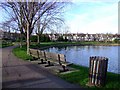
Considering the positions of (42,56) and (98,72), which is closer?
(98,72)

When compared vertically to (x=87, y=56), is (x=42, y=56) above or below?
above

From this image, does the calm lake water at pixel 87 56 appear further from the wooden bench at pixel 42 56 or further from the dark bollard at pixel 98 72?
the dark bollard at pixel 98 72

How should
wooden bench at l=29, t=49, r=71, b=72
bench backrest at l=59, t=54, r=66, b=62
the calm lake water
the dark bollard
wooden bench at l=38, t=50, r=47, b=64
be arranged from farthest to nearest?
the calm lake water < wooden bench at l=38, t=50, r=47, b=64 < wooden bench at l=29, t=49, r=71, b=72 < bench backrest at l=59, t=54, r=66, b=62 < the dark bollard

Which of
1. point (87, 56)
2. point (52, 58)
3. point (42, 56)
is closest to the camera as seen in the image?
point (52, 58)

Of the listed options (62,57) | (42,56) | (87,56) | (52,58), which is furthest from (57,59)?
(87,56)

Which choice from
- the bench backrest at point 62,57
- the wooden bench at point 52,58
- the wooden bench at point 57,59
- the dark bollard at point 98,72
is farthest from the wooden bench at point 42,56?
the dark bollard at point 98,72

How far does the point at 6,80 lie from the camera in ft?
30.2

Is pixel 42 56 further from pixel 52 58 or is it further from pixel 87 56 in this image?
pixel 87 56

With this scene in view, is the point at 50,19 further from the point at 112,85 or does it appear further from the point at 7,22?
the point at 112,85

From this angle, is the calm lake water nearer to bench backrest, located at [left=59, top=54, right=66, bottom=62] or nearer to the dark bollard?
bench backrest, located at [left=59, top=54, right=66, bottom=62]

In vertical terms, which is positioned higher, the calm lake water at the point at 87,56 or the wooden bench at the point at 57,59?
the wooden bench at the point at 57,59

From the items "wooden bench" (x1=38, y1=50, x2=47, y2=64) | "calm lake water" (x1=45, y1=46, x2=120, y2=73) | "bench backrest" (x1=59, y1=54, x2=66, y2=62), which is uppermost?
"bench backrest" (x1=59, y1=54, x2=66, y2=62)

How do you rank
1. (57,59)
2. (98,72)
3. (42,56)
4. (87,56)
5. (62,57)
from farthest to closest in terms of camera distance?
(87,56) < (42,56) < (57,59) < (62,57) < (98,72)

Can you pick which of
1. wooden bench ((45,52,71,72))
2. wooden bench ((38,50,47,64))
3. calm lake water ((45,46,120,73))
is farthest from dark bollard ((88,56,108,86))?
calm lake water ((45,46,120,73))
